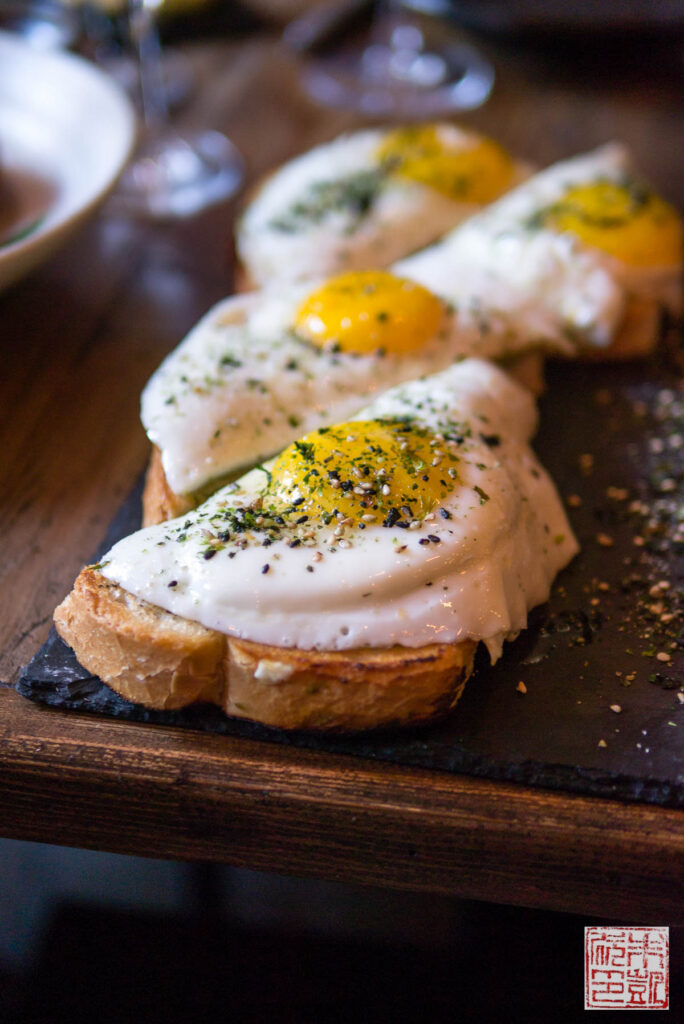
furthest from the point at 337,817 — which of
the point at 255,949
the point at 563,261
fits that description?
the point at 563,261

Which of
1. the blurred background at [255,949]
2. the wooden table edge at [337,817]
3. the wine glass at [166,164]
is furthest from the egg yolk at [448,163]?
the blurred background at [255,949]

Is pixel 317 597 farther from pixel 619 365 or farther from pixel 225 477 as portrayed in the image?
pixel 619 365

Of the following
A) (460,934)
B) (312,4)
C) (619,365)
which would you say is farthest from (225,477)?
(312,4)

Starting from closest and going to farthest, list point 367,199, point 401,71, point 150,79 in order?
point 367,199, point 150,79, point 401,71

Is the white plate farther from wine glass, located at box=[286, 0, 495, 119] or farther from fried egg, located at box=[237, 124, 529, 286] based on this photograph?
wine glass, located at box=[286, 0, 495, 119]

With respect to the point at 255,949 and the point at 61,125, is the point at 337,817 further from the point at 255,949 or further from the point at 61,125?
the point at 61,125

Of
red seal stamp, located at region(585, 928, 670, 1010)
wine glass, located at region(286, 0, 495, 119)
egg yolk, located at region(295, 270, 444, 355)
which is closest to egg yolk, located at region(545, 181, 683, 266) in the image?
egg yolk, located at region(295, 270, 444, 355)
